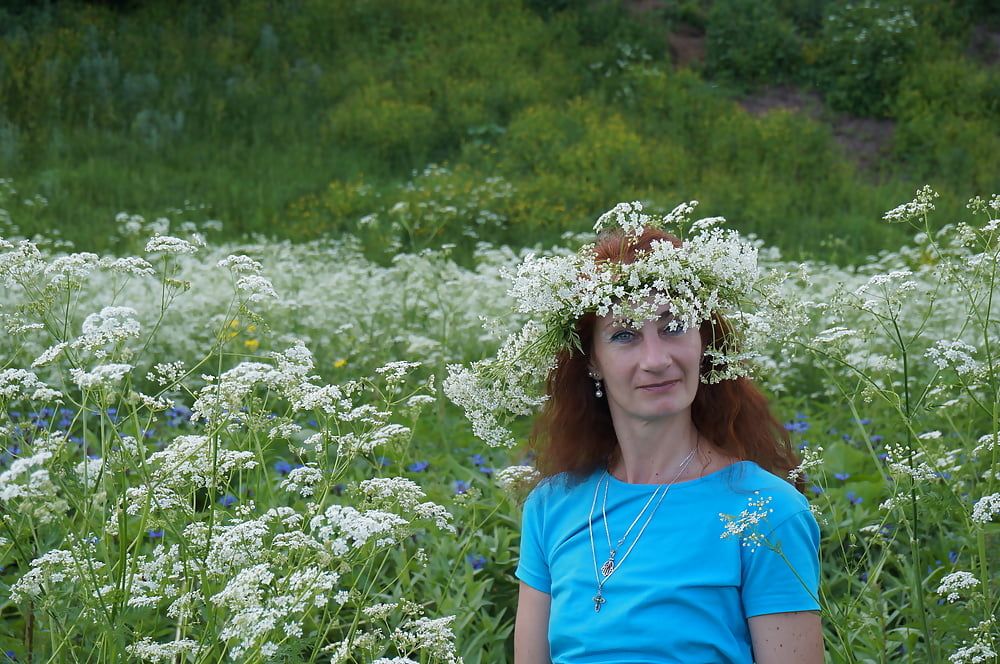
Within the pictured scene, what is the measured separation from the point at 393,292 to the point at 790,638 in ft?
18.6

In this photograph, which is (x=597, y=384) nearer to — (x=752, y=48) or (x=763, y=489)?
(x=763, y=489)

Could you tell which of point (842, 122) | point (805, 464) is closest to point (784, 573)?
point (805, 464)

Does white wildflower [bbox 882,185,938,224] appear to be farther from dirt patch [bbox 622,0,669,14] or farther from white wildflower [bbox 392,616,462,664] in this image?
dirt patch [bbox 622,0,669,14]

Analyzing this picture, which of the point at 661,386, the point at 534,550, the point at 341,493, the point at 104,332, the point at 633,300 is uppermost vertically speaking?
the point at 633,300

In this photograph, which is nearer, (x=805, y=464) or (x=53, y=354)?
(x=53, y=354)

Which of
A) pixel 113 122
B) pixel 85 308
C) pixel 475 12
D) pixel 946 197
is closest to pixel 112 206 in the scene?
pixel 113 122

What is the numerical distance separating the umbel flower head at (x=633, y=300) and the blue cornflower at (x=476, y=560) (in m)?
1.28

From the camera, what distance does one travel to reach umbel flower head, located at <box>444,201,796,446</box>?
2.56 m

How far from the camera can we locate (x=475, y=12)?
58.1 feet

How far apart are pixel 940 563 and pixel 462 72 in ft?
41.7

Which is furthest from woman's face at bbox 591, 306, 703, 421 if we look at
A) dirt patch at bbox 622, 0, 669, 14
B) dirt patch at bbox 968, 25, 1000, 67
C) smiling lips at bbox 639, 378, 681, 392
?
dirt patch at bbox 622, 0, 669, 14

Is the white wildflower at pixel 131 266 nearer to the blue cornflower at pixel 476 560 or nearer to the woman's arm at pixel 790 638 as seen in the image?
the blue cornflower at pixel 476 560

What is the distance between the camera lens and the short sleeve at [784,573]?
2520mm

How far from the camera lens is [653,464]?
282 cm
